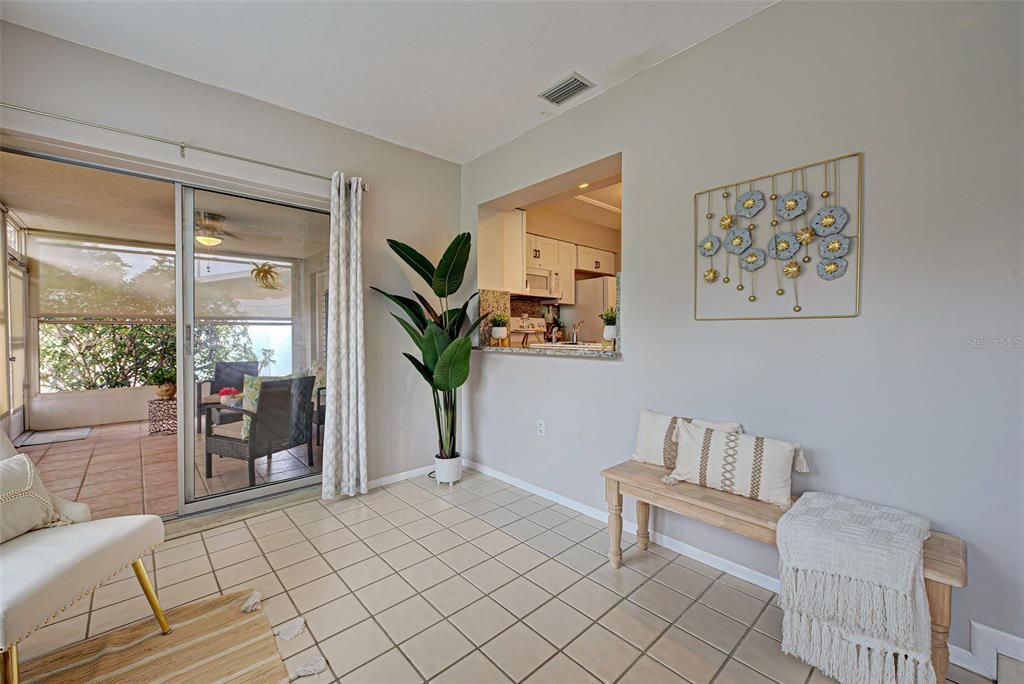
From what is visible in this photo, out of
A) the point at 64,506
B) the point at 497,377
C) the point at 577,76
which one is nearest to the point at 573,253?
the point at 497,377

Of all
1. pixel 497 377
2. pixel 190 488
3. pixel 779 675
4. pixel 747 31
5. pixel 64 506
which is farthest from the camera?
pixel 497 377

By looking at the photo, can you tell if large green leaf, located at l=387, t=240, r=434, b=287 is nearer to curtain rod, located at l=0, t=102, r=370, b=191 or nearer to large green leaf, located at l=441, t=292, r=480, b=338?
large green leaf, located at l=441, t=292, r=480, b=338

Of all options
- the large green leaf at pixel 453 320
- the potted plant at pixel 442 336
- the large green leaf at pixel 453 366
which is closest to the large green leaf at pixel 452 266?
the potted plant at pixel 442 336

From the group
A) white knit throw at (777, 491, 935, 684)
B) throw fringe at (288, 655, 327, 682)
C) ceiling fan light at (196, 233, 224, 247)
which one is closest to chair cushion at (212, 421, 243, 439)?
ceiling fan light at (196, 233, 224, 247)

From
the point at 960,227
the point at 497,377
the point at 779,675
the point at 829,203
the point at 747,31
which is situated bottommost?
the point at 779,675

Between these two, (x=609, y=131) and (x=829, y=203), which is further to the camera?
(x=609, y=131)

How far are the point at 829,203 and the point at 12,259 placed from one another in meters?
7.22

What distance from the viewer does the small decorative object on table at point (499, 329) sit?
3654mm

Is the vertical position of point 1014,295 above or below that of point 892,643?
above

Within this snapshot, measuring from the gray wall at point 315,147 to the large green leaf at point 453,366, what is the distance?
1.88ft

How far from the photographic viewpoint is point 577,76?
→ 2.51 meters

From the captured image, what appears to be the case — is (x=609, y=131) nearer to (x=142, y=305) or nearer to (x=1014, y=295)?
(x=1014, y=295)

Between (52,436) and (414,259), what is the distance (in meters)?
5.13

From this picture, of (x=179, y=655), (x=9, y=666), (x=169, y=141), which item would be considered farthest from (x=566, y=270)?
(x=9, y=666)
